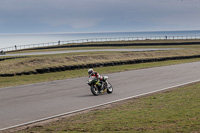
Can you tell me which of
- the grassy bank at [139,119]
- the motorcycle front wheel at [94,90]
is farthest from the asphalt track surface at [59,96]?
the grassy bank at [139,119]

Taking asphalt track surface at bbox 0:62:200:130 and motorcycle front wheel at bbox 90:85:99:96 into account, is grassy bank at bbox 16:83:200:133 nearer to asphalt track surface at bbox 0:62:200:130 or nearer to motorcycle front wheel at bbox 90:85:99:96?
asphalt track surface at bbox 0:62:200:130

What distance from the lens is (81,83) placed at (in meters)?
18.9

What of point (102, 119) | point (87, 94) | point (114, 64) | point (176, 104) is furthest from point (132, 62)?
point (102, 119)

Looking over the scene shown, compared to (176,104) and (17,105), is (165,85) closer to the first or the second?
(176,104)

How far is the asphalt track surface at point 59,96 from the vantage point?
1092cm

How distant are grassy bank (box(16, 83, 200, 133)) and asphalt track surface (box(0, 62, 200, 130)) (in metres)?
1.19

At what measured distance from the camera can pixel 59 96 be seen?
572 inches

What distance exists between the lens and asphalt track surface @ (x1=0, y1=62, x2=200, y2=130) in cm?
1092

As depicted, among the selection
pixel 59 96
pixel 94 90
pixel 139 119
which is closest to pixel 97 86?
pixel 94 90

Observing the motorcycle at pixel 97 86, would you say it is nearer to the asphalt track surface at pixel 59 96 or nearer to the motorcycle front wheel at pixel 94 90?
the motorcycle front wheel at pixel 94 90

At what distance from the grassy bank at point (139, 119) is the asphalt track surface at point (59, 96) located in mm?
1189

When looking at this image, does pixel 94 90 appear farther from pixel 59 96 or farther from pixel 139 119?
A: pixel 139 119

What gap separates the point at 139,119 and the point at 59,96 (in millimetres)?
6099

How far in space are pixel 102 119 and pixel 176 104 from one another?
3.30m
